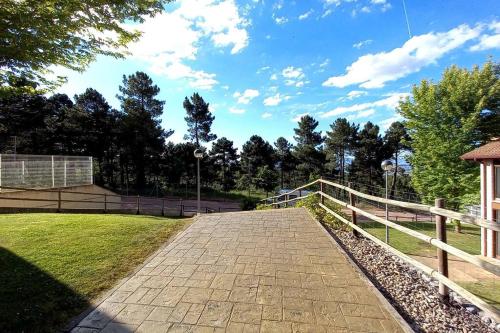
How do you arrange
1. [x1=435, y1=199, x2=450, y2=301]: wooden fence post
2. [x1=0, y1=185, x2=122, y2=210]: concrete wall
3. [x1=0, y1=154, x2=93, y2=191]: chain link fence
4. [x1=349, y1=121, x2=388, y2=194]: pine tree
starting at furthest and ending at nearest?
[x1=349, y1=121, x2=388, y2=194]: pine tree → [x1=0, y1=154, x2=93, y2=191]: chain link fence → [x1=0, y1=185, x2=122, y2=210]: concrete wall → [x1=435, y1=199, x2=450, y2=301]: wooden fence post

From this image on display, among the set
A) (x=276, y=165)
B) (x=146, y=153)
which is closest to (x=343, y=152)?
(x=276, y=165)

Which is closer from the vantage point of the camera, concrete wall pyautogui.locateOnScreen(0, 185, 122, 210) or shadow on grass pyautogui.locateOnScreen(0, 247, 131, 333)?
shadow on grass pyautogui.locateOnScreen(0, 247, 131, 333)

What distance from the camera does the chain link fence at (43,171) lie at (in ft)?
41.2

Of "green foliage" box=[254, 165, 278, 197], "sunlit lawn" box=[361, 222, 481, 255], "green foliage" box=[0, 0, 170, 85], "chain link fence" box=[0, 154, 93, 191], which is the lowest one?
"sunlit lawn" box=[361, 222, 481, 255]

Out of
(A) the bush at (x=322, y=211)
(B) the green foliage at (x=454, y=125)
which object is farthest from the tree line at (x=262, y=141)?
(A) the bush at (x=322, y=211)

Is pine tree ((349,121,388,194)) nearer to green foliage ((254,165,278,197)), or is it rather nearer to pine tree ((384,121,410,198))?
pine tree ((384,121,410,198))

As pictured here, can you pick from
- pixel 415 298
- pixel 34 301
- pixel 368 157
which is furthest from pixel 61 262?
pixel 368 157

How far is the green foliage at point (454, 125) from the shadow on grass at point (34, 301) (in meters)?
21.9

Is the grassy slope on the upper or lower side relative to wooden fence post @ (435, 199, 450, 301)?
lower

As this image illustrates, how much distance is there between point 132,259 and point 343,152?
44.0 meters

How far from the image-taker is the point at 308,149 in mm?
42250

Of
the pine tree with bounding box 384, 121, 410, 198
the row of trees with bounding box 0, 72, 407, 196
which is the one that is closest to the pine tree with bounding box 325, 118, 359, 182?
the row of trees with bounding box 0, 72, 407, 196

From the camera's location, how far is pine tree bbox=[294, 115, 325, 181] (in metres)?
42.8

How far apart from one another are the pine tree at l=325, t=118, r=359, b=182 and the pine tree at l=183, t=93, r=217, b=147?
17.8 meters
